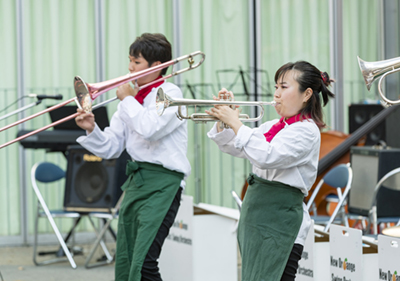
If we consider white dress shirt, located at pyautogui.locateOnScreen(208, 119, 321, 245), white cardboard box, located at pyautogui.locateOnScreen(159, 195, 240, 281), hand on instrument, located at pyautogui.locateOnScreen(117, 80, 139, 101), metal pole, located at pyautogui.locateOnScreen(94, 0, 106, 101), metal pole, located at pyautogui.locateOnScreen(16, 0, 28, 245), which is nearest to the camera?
white dress shirt, located at pyautogui.locateOnScreen(208, 119, 321, 245)

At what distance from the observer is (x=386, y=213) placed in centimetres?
425

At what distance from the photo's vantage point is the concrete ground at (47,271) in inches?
179

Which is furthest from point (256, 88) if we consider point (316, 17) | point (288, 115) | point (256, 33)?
point (288, 115)

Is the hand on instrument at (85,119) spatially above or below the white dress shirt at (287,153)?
above

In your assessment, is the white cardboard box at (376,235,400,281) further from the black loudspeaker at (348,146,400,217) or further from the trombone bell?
the black loudspeaker at (348,146,400,217)

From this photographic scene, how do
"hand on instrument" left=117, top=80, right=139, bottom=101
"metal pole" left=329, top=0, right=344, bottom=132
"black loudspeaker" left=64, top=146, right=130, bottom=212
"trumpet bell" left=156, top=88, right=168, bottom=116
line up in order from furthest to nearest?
"metal pole" left=329, top=0, right=344, bottom=132, "black loudspeaker" left=64, top=146, right=130, bottom=212, "hand on instrument" left=117, top=80, right=139, bottom=101, "trumpet bell" left=156, top=88, right=168, bottom=116

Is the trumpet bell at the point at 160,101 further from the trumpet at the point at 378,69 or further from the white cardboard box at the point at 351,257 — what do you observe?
the white cardboard box at the point at 351,257

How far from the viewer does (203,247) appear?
3.64 meters

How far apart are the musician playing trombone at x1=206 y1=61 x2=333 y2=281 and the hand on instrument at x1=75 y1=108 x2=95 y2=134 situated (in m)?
0.81

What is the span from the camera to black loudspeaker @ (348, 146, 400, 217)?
426 cm

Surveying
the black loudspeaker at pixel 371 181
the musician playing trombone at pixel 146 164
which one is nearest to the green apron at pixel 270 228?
the musician playing trombone at pixel 146 164

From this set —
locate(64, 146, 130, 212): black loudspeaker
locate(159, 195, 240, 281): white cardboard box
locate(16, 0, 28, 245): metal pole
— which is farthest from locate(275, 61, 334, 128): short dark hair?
locate(16, 0, 28, 245): metal pole

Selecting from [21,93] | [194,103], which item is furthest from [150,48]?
[21,93]

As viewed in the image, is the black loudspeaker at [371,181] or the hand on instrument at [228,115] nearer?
the hand on instrument at [228,115]
